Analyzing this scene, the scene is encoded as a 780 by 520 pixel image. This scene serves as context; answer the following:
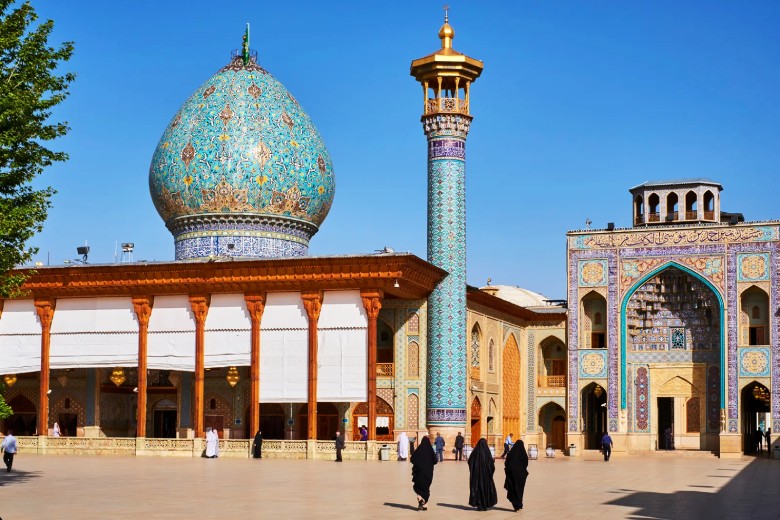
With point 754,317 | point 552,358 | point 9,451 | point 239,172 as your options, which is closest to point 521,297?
point 552,358

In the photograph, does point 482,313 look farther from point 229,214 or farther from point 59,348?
point 59,348

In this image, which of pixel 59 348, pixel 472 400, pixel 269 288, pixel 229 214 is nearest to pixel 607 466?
pixel 472 400

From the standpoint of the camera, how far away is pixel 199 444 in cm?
3089

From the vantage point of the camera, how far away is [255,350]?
30797 mm

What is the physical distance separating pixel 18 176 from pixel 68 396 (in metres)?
17.6

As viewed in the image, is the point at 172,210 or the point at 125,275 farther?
the point at 172,210

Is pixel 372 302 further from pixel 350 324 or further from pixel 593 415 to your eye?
pixel 593 415

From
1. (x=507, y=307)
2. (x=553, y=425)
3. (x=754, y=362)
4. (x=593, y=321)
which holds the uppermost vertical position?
(x=507, y=307)

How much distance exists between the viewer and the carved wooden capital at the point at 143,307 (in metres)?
32.0

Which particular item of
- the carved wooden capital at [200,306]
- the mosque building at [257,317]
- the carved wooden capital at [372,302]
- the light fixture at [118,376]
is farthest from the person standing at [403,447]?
the light fixture at [118,376]

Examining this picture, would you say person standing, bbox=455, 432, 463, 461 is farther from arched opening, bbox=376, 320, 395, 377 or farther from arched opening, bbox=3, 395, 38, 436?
arched opening, bbox=3, 395, 38, 436

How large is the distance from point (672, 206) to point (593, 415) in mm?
7234

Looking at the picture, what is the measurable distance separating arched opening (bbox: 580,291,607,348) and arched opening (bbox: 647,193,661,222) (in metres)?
2.97

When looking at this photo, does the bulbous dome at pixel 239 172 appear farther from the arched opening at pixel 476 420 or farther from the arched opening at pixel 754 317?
the arched opening at pixel 754 317
